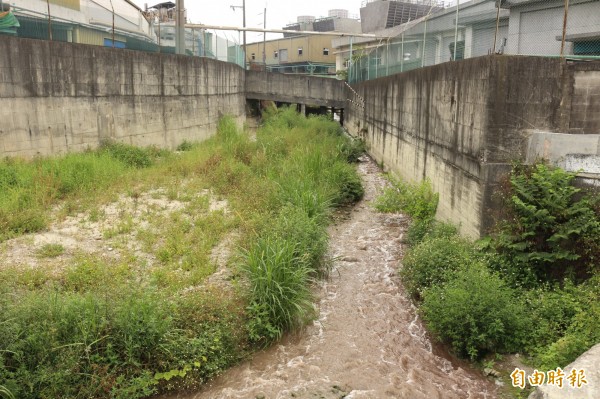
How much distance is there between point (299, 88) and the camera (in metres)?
26.9

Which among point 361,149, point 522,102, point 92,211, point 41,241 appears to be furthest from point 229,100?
point 522,102

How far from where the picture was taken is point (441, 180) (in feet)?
33.0

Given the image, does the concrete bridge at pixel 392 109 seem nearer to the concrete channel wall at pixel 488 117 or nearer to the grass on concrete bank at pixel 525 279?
the concrete channel wall at pixel 488 117

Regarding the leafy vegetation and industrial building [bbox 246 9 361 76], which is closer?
the leafy vegetation

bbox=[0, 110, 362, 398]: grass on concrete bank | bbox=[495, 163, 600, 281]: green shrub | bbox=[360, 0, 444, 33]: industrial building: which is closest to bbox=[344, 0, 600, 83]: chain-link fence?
bbox=[495, 163, 600, 281]: green shrub

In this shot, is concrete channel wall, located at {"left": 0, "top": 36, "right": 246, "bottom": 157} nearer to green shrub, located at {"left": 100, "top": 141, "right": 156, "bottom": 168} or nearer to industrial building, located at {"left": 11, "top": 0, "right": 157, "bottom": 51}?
green shrub, located at {"left": 100, "top": 141, "right": 156, "bottom": 168}

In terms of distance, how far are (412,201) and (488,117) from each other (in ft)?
12.3

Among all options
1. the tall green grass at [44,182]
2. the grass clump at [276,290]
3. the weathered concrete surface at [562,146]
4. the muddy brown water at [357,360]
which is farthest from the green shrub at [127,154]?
the weathered concrete surface at [562,146]

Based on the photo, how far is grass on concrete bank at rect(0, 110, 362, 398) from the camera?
5.20 m

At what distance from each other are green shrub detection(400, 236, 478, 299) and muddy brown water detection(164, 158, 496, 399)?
341mm

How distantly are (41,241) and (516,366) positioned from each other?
761 cm

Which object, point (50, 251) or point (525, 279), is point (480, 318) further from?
point (50, 251)

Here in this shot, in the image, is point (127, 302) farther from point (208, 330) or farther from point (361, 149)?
point (361, 149)

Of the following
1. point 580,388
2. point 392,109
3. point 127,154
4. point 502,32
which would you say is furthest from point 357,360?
point 392,109
